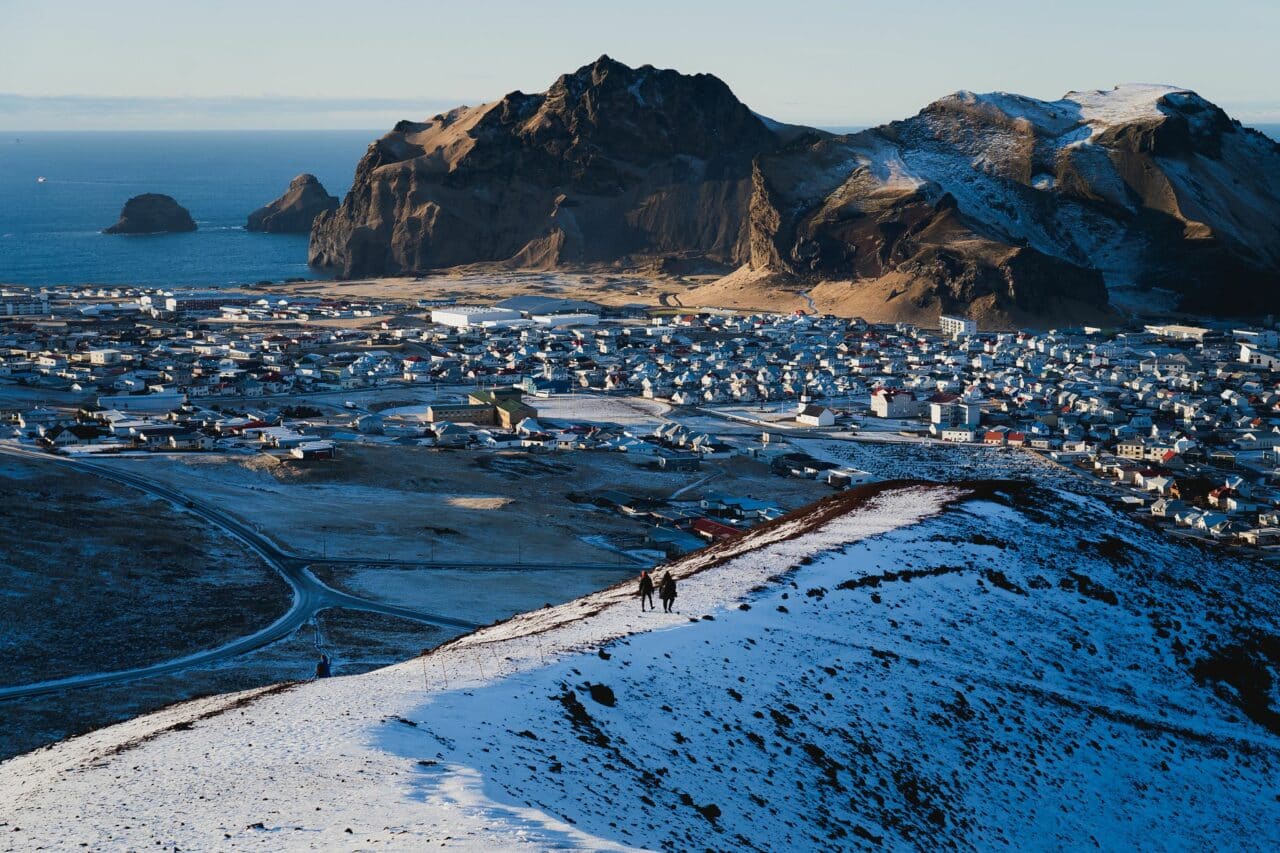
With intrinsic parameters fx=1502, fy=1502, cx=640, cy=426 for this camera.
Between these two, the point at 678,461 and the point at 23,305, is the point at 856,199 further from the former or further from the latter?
the point at 678,461

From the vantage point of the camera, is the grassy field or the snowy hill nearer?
the snowy hill

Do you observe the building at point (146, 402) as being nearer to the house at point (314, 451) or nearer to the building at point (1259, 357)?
the house at point (314, 451)

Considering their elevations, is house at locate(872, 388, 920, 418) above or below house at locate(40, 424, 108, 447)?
above

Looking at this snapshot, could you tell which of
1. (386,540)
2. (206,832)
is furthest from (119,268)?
(206,832)

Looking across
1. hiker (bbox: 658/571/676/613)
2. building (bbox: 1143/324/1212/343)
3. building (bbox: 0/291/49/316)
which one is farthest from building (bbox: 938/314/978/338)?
hiker (bbox: 658/571/676/613)

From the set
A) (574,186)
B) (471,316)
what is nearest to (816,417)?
(471,316)

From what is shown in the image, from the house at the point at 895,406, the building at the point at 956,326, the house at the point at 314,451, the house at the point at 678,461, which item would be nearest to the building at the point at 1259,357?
the building at the point at 956,326

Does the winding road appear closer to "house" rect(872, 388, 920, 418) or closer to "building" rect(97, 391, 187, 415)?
"building" rect(97, 391, 187, 415)
